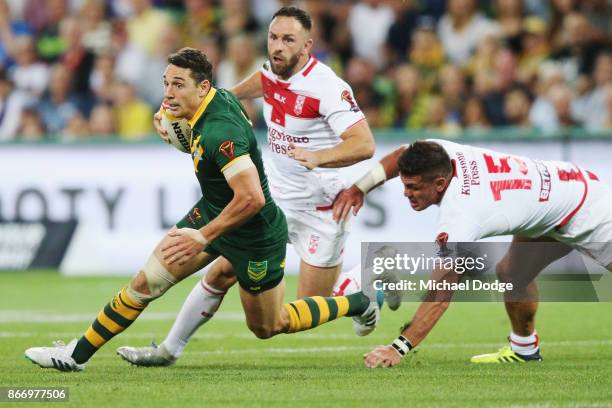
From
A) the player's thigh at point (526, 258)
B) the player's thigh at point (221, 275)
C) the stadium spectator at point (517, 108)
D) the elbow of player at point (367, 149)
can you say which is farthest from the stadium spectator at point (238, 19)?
the player's thigh at point (526, 258)

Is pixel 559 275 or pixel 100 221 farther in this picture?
pixel 100 221

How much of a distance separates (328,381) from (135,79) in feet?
38.7

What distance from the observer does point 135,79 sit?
18438 mm

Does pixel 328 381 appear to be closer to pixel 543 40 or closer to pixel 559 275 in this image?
pixel 559 275

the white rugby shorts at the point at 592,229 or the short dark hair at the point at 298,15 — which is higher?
the short dark hair at the point at 298,15

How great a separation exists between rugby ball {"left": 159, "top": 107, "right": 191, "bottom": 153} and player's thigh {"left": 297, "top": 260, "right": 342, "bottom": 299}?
5.40ft

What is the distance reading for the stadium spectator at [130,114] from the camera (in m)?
17.8

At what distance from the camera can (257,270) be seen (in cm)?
798

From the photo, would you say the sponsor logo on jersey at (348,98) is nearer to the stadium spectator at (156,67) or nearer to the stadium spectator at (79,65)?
the stadium spectator at (156,67)

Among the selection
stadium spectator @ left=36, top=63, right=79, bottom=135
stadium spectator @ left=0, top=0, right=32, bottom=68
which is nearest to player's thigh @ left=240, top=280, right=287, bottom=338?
stadium spectator @ left=36, top=63, right=79, bottom=135

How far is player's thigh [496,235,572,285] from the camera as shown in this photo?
28.3ft

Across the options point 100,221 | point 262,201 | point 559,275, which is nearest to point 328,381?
point 262,201

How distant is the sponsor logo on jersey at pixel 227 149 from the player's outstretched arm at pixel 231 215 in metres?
0.06

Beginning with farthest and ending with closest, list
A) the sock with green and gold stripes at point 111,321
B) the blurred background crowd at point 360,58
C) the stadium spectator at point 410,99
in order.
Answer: the stadium spectator at point 410,99 → the blurred background crowd at point 360,58 → the sock with green and gold stripes at point 111,321
